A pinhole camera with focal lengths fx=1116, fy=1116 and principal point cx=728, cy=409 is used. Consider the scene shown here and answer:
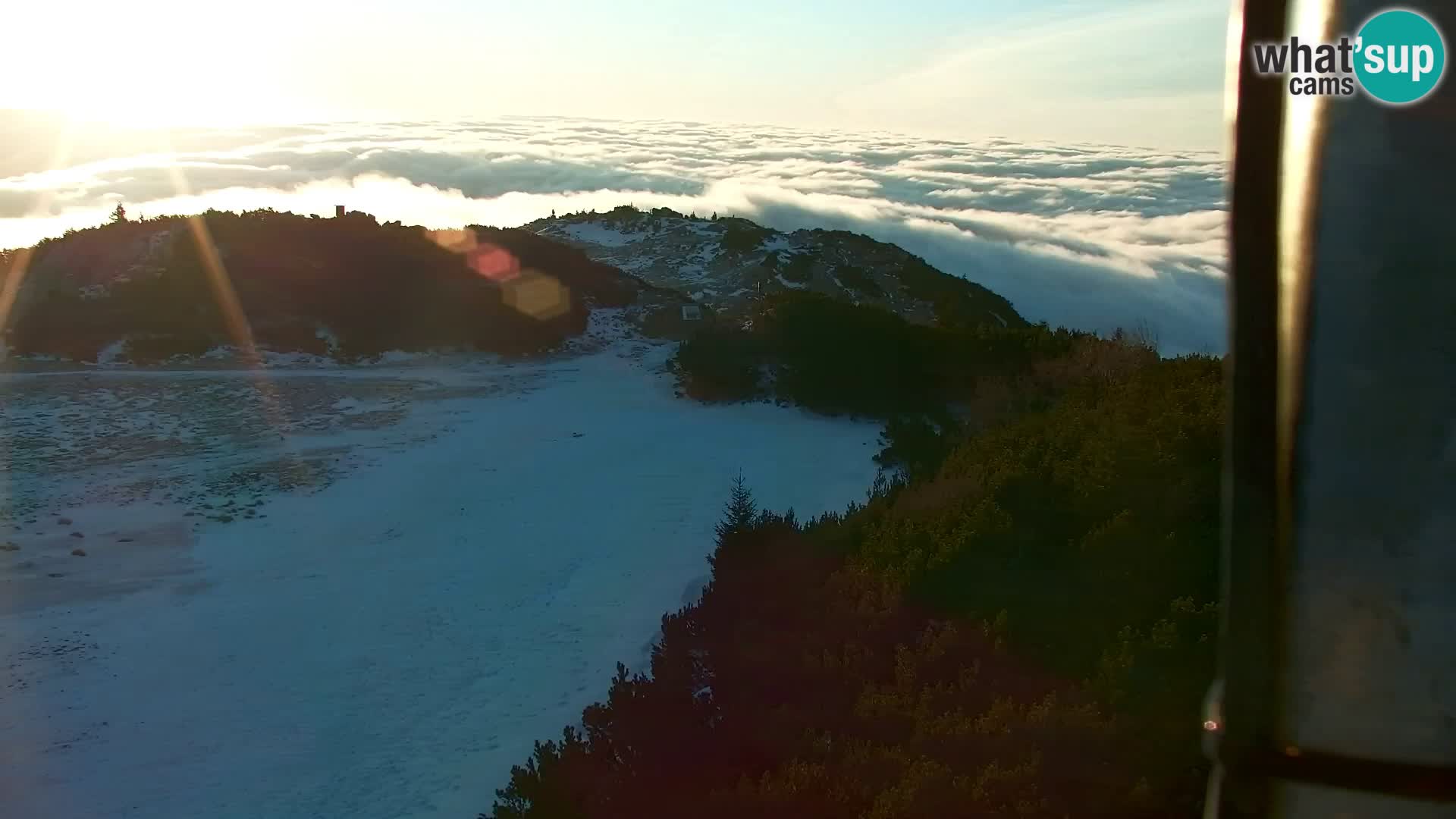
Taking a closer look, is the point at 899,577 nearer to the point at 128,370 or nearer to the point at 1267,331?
the point at 1267,331

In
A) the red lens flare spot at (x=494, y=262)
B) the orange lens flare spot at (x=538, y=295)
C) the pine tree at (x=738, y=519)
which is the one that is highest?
the red lens flare spot at (x=494, y=262)

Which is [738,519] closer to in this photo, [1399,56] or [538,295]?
[1399,56]

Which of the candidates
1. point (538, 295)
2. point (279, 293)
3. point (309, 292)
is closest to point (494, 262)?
point (538, 295)

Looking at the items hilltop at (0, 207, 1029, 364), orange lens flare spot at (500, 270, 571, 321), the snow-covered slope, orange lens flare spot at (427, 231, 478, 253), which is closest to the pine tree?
hilltop at (0, 207, 1029, 364)

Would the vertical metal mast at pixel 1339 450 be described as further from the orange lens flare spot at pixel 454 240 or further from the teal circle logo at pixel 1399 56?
the orange lens flare spot at pixel 454 240

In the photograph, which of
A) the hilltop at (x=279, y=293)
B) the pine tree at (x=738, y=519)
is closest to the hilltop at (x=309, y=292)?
the hilltop at (x=279, y=293)
